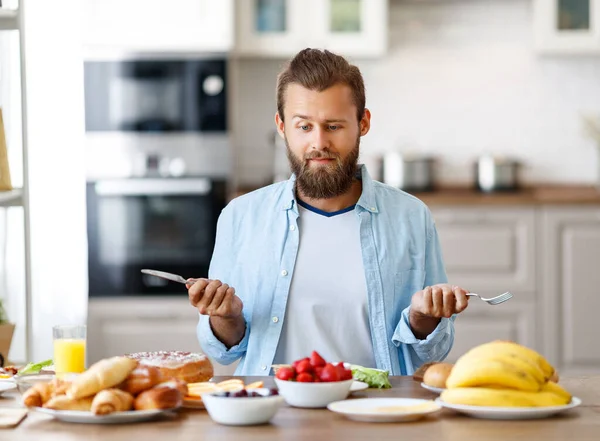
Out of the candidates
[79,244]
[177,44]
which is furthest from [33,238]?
[177,44]

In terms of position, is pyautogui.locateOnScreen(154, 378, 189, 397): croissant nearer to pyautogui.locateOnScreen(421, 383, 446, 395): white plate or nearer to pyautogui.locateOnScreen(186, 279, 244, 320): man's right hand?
pyautogui.locateOnScreen(186, 279, 244, 320): man's right hand

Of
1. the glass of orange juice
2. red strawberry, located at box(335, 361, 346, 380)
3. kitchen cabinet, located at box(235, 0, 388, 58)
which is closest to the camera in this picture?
red strawberry, located at box(335, 361, 346, 380)

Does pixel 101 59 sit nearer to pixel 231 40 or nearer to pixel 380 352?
pixel 231 40

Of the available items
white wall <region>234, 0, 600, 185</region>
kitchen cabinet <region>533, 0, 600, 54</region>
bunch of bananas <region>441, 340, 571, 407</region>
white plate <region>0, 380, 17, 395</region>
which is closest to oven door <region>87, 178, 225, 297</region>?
white wall <region>234, 0, 600, 185</region>

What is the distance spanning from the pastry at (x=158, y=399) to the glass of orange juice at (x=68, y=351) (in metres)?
0.33

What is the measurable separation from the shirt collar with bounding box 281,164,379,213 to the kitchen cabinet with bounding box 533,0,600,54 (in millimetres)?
2777

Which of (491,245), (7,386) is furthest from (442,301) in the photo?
(491,245)

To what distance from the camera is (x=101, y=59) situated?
4711 mm

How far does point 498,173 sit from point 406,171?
452mm

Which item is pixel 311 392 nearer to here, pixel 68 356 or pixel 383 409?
pixel 383 409

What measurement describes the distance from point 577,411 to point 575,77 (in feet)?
12.8

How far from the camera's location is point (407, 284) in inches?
95.3

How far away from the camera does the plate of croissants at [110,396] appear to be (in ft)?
5.17

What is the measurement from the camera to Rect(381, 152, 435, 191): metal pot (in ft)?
16.4
